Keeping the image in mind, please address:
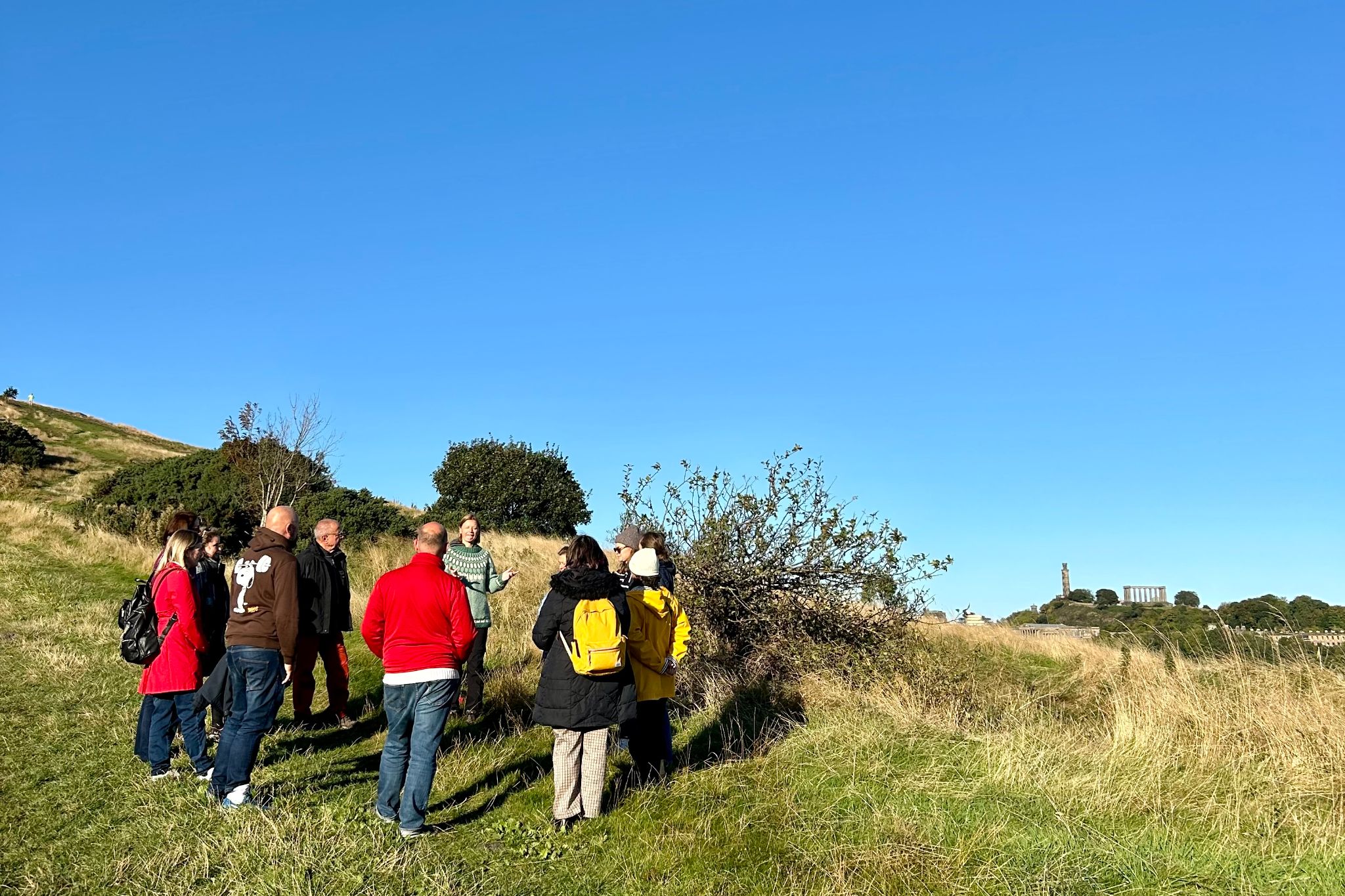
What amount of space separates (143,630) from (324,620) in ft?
5.59

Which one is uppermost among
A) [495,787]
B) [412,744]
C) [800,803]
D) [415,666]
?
[415,666]

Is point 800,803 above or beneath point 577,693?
beneath

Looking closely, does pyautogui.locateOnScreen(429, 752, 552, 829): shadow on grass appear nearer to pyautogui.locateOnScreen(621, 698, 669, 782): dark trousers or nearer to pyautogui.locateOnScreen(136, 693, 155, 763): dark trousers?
pyautogui.locateOnScreen(621, 698, 669, 782): dark trousers

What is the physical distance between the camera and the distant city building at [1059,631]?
19672mm

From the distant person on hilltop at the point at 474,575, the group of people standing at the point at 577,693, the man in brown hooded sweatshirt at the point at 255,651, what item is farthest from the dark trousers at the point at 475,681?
the group of people standing at the point at 577,693

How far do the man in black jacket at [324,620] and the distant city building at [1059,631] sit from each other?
14.6m

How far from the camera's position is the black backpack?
664 cm

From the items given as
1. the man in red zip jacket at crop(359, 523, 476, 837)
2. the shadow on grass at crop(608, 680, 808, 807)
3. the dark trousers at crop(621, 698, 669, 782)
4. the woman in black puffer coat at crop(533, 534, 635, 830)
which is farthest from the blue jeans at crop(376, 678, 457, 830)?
the dark trousers at crop(621, 698, 669, 782)

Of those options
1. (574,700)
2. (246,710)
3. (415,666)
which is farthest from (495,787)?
(246,710)

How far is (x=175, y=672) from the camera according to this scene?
21.5ft

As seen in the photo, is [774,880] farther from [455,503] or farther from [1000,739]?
[455,503]

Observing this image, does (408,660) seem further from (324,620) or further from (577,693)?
(324,620)

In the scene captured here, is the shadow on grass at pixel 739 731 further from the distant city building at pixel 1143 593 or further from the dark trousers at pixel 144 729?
the distant city building at pixel 1143 593

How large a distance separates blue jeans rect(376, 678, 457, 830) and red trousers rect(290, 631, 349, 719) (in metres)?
3.14
